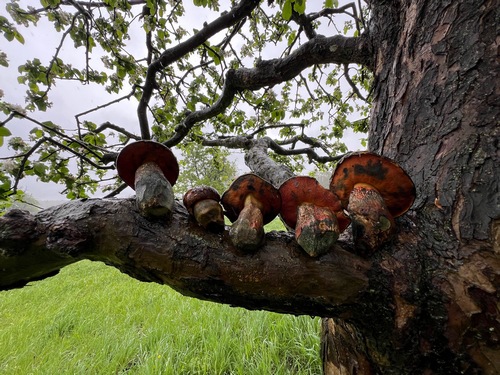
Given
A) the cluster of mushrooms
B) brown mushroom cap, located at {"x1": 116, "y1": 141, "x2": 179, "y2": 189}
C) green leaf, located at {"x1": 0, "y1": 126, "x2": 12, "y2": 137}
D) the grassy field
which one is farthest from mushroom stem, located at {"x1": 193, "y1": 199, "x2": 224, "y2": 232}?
the grassy field

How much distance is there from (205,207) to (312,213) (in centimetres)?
35

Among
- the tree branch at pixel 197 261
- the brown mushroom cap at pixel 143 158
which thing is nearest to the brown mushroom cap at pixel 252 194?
the tree branch at pixel 197 261

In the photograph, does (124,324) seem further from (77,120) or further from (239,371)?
(77,120)

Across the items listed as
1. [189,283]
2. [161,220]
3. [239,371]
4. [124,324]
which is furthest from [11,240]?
[124,324]

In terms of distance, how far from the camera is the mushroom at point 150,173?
0.84m

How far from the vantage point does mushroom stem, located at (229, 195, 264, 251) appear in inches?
32.2

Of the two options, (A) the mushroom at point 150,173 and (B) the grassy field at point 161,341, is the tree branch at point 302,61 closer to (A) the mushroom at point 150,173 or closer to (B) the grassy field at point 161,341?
(A) the mushroom at point 150,173

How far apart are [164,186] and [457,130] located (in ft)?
3.62

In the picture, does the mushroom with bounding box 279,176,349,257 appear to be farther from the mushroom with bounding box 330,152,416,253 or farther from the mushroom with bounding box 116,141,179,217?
the mushroom with bounding box 116,141,179,217

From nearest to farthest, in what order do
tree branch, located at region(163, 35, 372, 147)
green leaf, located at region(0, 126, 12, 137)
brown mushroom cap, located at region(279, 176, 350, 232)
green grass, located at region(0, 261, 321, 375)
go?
brown mushroom cap, located at region(279, 176, 350, 232) < green leaf, located at region(0, 126, 12, 137) < tree branch, located at region(163, 35, 372, 147) < green grass, located at region(0, 261, 321, 375)

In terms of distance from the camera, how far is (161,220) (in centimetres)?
87

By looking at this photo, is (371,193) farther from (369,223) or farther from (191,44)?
(191,44)

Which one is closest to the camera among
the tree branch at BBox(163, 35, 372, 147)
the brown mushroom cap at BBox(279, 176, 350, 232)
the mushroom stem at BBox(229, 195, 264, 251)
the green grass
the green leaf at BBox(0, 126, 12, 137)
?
the mushroom stem at BBox(229, 195, 264, 251)

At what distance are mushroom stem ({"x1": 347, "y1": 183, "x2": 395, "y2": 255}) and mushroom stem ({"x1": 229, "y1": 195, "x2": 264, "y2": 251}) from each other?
0.31m
